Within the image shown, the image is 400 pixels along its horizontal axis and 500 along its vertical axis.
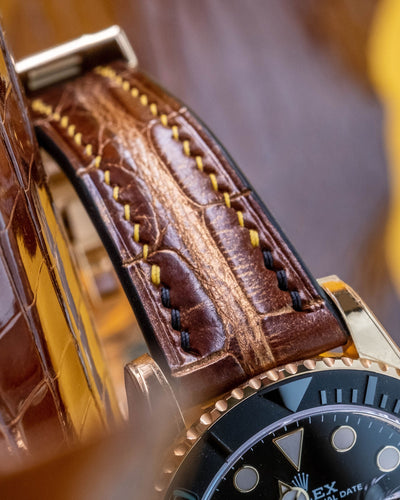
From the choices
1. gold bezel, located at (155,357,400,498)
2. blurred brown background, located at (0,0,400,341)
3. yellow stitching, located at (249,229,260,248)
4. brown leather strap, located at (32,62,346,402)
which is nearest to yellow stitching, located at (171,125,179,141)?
brown leather strap, located at (32,62,346,402)

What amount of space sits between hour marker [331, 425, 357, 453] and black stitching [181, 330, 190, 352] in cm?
12

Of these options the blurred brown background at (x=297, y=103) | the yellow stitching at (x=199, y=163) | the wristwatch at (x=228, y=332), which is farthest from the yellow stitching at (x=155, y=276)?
the blurred brown background at (x=297, y=103)

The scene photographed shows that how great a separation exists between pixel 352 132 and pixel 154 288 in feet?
1.85

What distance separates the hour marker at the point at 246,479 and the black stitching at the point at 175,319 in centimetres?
11

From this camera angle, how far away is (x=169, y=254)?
494mm

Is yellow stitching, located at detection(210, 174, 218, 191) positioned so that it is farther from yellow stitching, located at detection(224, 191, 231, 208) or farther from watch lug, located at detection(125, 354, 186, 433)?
watch lug, located at detection(125, 354, 186, 433)

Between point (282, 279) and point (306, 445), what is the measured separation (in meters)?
0.12

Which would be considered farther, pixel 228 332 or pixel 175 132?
pixel 175 132

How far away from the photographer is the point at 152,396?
433mm

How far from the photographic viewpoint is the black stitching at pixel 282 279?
483 mm

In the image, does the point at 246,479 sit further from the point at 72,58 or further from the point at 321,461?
the point at 72,58

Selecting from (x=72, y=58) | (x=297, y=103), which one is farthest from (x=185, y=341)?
(x=297, y=103)

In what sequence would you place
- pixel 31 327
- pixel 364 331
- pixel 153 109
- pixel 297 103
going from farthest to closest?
pixel 297 103
pixel 153 109
pixel 364 331
pixel 31 327

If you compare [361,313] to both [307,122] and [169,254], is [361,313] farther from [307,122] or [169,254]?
[307,122]
